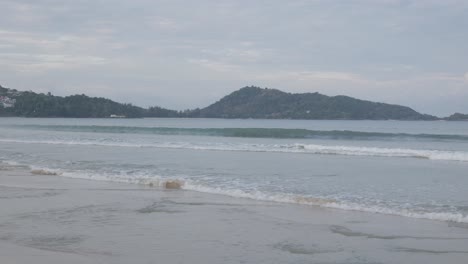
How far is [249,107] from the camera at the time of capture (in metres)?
112

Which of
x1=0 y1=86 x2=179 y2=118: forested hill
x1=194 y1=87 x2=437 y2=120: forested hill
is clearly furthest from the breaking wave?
x1=0 y1=86 x2=179 y2=118: forested hill

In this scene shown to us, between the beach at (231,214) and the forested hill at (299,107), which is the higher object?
the forested hill at (299,107)

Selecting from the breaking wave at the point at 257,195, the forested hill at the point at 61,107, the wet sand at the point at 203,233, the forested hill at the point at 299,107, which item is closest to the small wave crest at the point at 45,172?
the breaking wave at the point at 257,195

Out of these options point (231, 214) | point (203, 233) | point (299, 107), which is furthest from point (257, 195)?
point (299, 107)

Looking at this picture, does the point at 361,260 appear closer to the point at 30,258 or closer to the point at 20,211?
the point at 30,258

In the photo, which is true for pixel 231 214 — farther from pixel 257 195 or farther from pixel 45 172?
pixel 45 172

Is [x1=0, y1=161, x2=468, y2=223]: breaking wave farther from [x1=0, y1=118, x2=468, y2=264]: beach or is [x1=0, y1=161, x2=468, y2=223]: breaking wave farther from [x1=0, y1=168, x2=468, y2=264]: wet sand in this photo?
[x1=0, y1=168, x2=468, y2=264]: wet sand

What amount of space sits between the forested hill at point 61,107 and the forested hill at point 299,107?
19.2 m

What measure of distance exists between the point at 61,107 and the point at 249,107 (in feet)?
120

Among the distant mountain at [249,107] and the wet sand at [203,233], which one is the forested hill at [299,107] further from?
the wet sand at [203,233]

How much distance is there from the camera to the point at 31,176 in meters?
16.5

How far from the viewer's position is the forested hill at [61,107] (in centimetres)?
11241

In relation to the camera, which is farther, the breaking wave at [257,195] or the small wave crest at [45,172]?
the small wave crest at [45,172]

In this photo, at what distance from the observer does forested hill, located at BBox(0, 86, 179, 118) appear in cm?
11241
